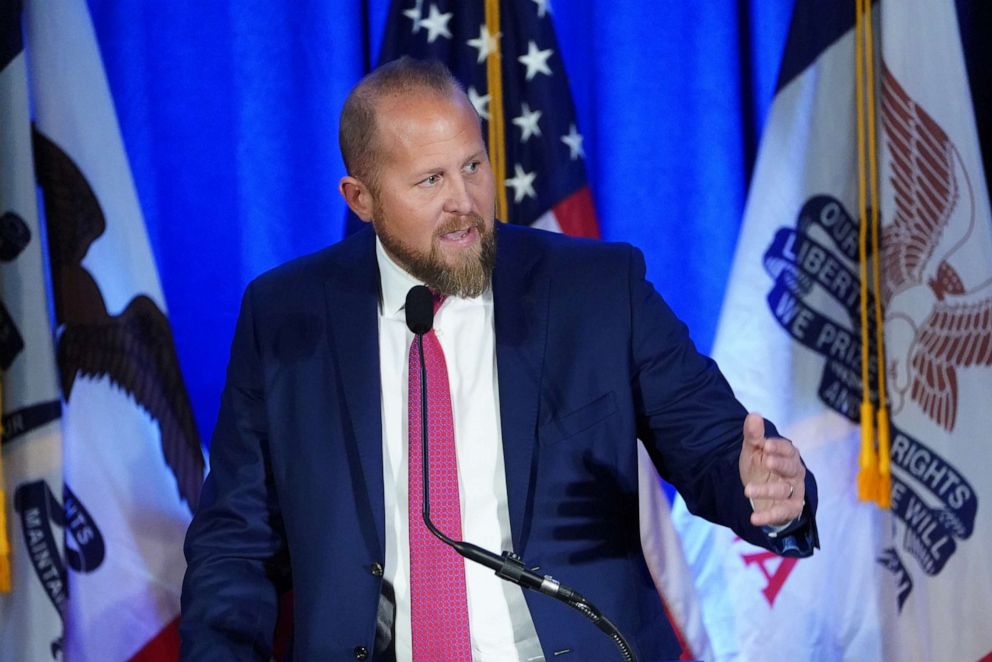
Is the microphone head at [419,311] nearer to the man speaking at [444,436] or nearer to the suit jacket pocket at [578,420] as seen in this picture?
the man speaking at [444,436]

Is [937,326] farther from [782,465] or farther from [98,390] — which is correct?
[98,390]

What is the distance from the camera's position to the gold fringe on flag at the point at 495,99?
3086 millimetres

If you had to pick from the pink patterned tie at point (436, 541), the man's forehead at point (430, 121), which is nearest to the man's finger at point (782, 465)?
the pink patterned tie at point (436, 541)

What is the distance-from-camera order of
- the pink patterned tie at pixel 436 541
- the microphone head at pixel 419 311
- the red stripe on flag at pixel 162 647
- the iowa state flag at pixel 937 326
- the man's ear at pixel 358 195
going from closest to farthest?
the microphone head at pixel 419 311 < the pink patterned tie at pixel 436 541 < the man's ear at pixel 358 195 < the iowa state flag at pixel 937 326 < the red stripe on flag at pixel 162 647

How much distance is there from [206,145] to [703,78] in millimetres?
1328

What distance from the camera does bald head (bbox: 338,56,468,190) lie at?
233 centimetres

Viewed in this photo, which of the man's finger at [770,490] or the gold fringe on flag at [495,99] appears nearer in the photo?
the man's finger at [770,490]

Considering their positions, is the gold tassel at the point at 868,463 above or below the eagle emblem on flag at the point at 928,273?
below

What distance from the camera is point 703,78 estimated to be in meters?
3.15

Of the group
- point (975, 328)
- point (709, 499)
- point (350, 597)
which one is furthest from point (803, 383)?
point (350, 597)

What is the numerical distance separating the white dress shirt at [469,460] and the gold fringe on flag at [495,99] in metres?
0.69

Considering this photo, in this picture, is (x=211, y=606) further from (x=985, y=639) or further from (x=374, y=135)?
(x=985, y=639)

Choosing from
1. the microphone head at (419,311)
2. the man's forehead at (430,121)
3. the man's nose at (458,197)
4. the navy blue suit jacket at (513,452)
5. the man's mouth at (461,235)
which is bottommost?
the navy blue suit jacket at (513,452)

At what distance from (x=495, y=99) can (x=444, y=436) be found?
3.81ft
